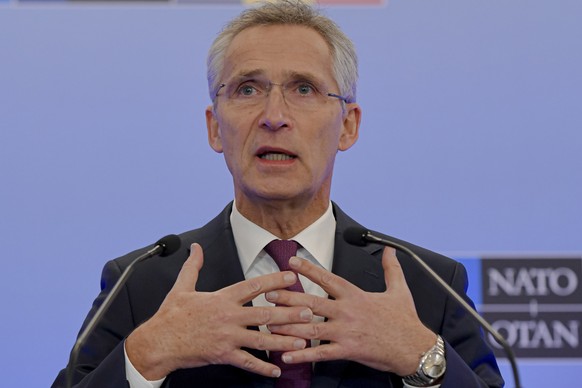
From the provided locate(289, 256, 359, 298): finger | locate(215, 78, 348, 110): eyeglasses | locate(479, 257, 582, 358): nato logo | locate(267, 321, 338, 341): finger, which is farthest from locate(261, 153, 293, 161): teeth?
locate(479, 257, 582, 358): nato logo

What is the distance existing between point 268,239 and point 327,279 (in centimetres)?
38

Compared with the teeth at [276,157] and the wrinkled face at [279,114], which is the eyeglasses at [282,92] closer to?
the wrinkled face at [279,114]

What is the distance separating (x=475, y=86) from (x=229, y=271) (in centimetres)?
148

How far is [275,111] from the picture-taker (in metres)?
2.31

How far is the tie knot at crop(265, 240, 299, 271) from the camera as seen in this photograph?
233 centimetres

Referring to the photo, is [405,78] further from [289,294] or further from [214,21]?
[289,294]

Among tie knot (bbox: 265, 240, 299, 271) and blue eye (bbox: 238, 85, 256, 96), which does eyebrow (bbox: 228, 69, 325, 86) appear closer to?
blue eye (bbox: 238, 85, 256, 96)

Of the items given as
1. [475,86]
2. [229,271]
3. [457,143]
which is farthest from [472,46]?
[229,271]

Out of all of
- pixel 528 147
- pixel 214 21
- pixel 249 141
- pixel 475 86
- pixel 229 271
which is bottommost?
pixel 229 271

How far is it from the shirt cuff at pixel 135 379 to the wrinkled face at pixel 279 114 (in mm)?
553

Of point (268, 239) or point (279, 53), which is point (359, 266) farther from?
point (279, 53)

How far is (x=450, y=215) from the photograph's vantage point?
331cm

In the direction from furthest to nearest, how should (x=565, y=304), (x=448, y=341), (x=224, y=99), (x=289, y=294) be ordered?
1. (x=565, y=304)
2. (x=224, y=99)
3. (x=448, y=341)
4. (x=289, y=294)

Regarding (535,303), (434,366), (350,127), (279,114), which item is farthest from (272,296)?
(535,303)
